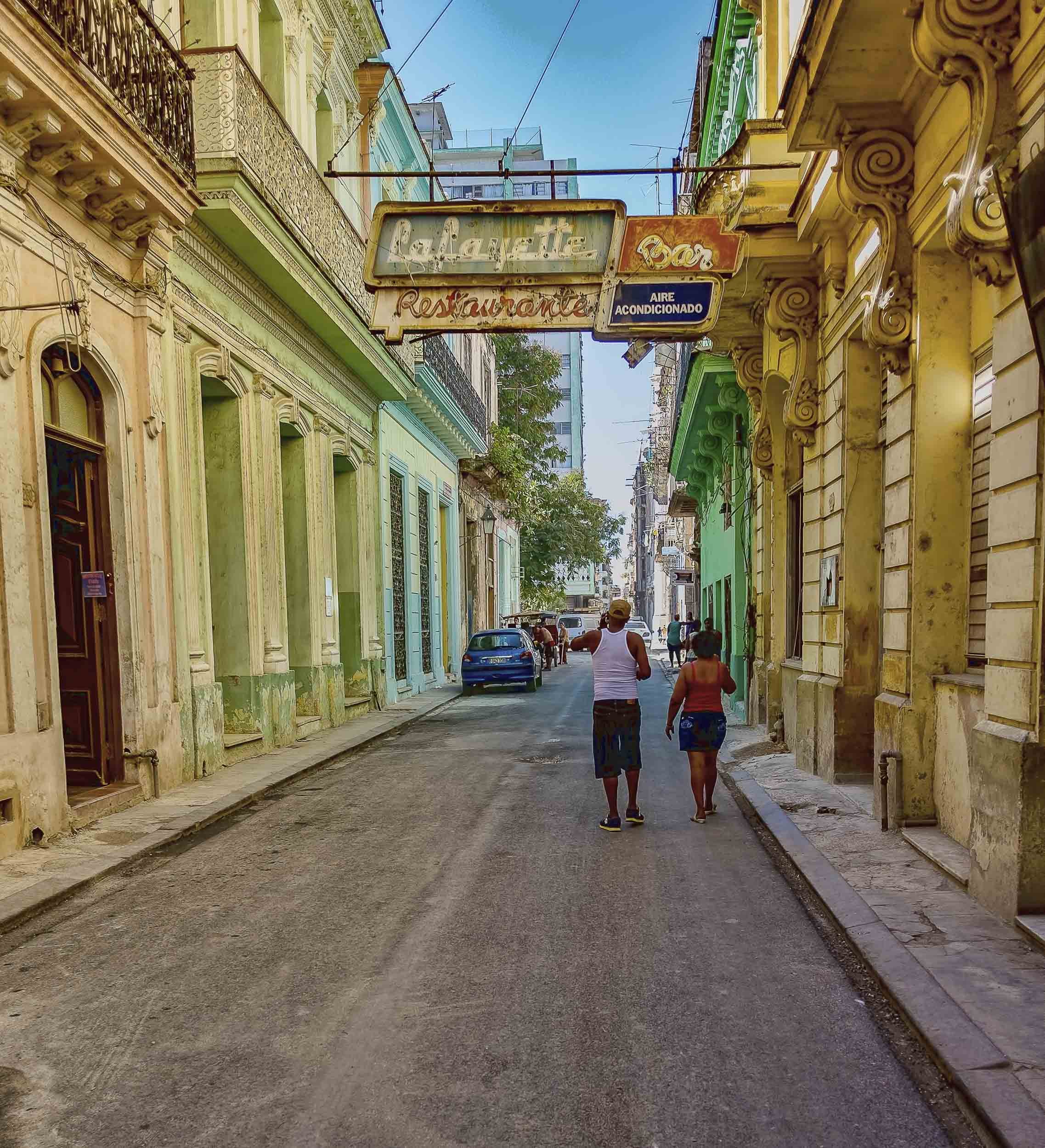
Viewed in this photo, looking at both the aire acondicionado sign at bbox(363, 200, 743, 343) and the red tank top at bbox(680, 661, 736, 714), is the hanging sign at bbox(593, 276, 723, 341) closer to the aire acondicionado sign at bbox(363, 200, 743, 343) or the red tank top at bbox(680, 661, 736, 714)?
the aire acondicionado sign at bbox(363, 200, 743, 343)

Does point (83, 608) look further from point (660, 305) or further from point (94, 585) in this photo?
point (660, 305)

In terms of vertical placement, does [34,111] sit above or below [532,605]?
above

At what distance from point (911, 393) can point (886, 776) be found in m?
2.75

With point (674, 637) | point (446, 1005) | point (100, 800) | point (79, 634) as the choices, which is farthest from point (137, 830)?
point (674, 637)

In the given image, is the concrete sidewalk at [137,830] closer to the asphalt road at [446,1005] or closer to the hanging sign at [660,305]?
the asphalt road at [446,1005]

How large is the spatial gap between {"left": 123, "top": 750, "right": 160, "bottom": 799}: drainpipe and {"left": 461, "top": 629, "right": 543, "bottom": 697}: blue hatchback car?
13.2m

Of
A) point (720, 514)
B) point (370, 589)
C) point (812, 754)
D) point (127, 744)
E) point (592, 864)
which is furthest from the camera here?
point (720, 514)

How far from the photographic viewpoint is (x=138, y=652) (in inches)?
357

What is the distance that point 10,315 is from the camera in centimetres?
707

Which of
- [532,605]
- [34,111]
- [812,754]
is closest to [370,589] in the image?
[812,754]

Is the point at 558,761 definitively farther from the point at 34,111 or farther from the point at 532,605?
the point at 532,605

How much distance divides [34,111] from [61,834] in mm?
5314

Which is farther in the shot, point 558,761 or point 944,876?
point 558,761

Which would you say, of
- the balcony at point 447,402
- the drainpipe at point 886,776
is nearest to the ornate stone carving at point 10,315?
the drainpipe at point 886,776
